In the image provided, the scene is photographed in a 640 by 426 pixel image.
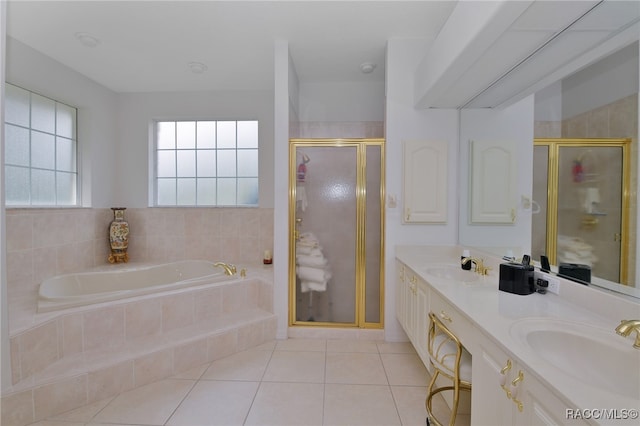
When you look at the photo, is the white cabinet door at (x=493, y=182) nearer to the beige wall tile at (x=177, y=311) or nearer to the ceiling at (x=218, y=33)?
the ceiling at (x=218, y=33)

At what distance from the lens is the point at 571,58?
1.53 metres

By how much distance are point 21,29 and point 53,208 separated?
5.37ft

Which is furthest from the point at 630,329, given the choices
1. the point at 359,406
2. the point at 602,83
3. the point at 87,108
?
the point at 87,108

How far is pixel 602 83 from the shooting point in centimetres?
133

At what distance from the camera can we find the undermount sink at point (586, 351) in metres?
0.99

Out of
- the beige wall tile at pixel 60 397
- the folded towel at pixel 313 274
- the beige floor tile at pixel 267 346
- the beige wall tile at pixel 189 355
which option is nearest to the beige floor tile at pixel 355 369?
the beige floor tile at pixel 267 346

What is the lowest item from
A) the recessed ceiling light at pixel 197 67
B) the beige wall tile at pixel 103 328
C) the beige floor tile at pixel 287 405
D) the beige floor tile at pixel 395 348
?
the beige floor tile at pixel 287 405

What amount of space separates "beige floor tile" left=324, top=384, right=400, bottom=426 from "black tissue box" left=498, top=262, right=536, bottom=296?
1.03 meters

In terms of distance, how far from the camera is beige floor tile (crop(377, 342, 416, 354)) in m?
2.64

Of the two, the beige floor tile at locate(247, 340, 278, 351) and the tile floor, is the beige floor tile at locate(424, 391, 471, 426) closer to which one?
the tile floor

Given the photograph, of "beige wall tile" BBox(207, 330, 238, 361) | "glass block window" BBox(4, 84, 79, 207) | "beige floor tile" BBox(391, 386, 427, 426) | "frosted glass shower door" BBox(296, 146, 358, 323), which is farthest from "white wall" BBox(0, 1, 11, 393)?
"beige floor tile" BBox(391, 386, 427, 426)

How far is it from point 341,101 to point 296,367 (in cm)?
287

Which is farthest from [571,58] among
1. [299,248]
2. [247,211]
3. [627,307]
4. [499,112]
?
[247,211]

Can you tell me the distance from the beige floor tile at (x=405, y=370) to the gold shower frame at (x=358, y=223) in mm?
394
